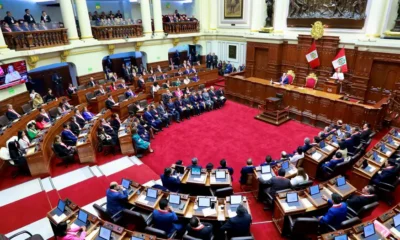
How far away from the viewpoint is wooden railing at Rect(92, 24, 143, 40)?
562 inches

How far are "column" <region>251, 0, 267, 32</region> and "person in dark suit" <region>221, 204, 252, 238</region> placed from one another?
1342 cm

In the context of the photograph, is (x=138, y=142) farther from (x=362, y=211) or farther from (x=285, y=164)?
(x=362, y=211)

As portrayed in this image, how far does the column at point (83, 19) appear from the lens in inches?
520

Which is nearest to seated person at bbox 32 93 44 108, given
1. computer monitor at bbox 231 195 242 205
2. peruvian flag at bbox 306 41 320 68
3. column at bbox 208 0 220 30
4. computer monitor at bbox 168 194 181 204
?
computer monitor at bbox 168 194 181 204

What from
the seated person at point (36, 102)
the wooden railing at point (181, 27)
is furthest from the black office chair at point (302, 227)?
the wooden railing at point (181, 27)

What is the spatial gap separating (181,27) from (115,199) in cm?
1483

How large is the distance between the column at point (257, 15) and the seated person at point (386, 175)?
37.8 feet

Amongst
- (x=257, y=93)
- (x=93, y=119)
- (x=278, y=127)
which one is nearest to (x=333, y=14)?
(x=257, y=93)

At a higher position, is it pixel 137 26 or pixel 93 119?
pixel 137 26

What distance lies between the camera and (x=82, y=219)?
15.6ft

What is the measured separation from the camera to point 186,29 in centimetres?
1828

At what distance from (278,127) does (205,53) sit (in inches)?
440

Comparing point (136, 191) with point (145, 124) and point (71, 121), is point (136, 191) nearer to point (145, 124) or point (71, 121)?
point (145, 124)

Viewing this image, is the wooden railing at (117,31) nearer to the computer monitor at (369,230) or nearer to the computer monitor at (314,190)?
the computer monitor at (314,190)
